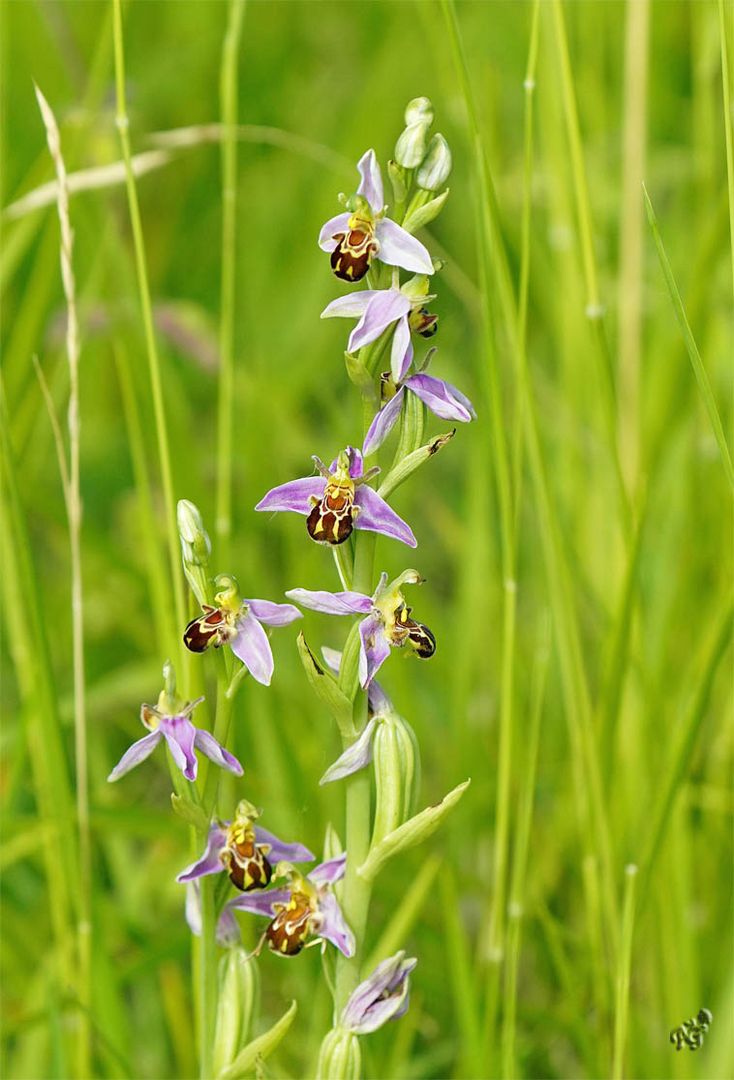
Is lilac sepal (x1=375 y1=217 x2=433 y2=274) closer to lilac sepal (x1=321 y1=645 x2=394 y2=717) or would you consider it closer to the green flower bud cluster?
the green flower bud cluster

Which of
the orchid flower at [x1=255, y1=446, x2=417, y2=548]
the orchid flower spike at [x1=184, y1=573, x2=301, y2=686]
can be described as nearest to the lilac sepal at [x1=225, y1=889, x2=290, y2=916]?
the orchid flower spike at [x1=184, y1=573, x2=301, y2=686]

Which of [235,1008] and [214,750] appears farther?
[235,1008]

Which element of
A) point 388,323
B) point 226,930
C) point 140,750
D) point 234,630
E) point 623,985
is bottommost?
point 623,985

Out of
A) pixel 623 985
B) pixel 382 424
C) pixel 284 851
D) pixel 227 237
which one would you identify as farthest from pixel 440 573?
pixel 382 424

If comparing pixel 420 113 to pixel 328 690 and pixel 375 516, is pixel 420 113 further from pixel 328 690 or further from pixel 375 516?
pixel 328 690

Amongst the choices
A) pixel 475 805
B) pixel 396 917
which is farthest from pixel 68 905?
pixel 475 805

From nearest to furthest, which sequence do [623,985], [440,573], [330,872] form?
[330,872] < [623,985] < [440,573]

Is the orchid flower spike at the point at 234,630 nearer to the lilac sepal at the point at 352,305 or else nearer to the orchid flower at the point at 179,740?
the orchid flower at the point at 179,740
